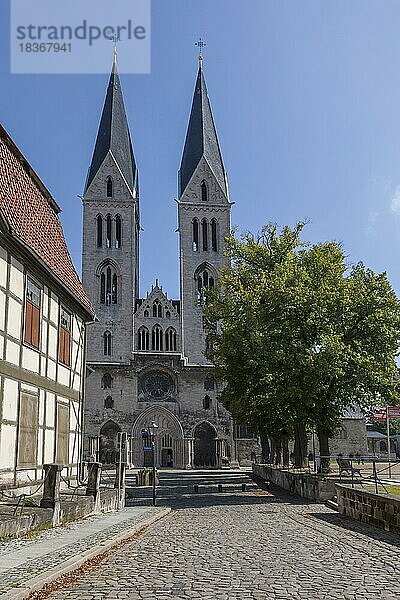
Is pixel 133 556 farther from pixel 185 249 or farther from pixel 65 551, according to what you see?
pixel 185 249

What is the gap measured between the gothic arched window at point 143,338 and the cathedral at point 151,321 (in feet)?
0.31

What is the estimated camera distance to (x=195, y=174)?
69125 millimetres

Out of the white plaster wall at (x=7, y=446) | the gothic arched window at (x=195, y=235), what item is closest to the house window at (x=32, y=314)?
the white plaster wall at (x=7, y=446)

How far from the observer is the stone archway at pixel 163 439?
61.8 metres

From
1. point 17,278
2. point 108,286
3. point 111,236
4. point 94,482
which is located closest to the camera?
point 17,278

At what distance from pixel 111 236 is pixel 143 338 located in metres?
10.5

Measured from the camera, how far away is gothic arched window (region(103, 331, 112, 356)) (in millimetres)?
63362

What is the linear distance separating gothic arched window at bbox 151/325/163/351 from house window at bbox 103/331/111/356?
13.4ft

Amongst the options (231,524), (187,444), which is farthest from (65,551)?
(187,444)

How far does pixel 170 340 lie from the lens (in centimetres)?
6494

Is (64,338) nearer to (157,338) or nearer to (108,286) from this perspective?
(157,338)

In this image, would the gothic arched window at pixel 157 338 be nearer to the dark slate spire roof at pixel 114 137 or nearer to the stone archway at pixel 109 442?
the stone archway at pixel 109 442

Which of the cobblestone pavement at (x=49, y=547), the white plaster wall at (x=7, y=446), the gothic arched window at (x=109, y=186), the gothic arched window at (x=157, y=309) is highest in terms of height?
the gothic arched window at (x=109, y=186)

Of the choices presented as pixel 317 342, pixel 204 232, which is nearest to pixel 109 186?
pixel 204 232
